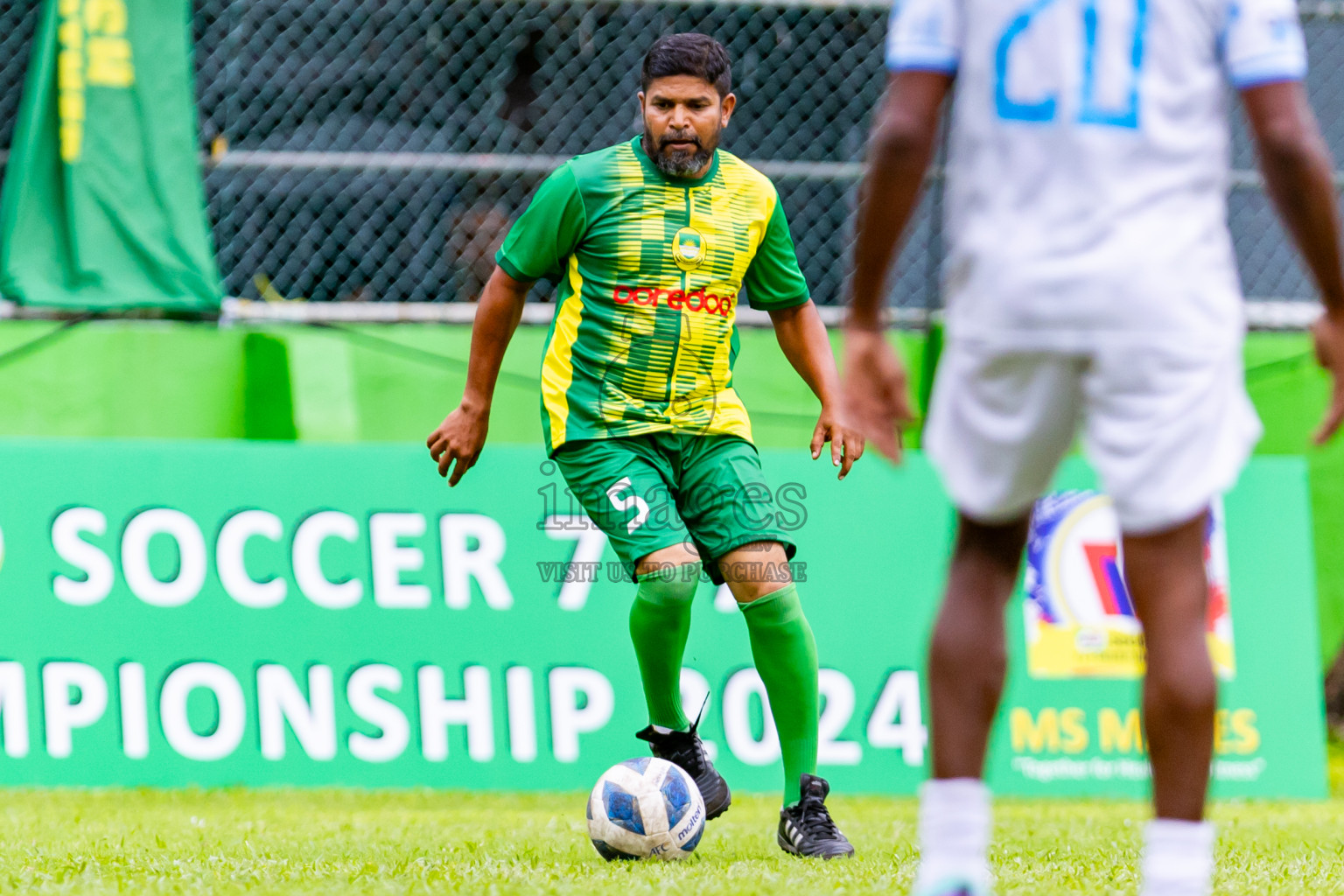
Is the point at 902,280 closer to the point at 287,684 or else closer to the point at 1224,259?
the point at 287,684

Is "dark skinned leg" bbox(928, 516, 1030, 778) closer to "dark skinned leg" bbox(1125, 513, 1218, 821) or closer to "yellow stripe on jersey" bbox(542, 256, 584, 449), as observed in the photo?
"dark skinned leg" bbox(1125, 513, 1218, 821)

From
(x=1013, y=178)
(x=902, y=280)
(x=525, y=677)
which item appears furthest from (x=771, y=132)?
(x=1013, y=178)

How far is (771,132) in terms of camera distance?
8273mm

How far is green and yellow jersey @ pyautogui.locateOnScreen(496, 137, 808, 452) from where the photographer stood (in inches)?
175

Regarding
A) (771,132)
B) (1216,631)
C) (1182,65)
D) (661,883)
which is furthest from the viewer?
(771,132)

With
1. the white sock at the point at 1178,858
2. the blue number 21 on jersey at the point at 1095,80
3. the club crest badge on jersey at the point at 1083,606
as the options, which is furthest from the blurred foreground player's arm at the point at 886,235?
the club crest badge on jersey at the point at 1083,606

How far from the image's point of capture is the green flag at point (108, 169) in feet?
23.7

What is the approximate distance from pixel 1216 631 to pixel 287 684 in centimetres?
391

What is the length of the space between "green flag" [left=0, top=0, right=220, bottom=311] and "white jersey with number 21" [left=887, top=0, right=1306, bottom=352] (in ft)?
18.2

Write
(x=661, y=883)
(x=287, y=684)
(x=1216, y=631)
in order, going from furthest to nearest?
(x=1216, y=631) < (x=287, y=684) < (x=661, y=883)

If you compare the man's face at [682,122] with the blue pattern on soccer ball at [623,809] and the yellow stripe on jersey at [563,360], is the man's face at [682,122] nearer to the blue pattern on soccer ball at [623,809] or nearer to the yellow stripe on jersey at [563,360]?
the yellow stripe on jersey at [563,360]

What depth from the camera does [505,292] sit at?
4.45m

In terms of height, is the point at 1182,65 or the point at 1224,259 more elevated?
the point at 1182,65

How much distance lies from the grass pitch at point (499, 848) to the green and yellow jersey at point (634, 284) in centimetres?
121
